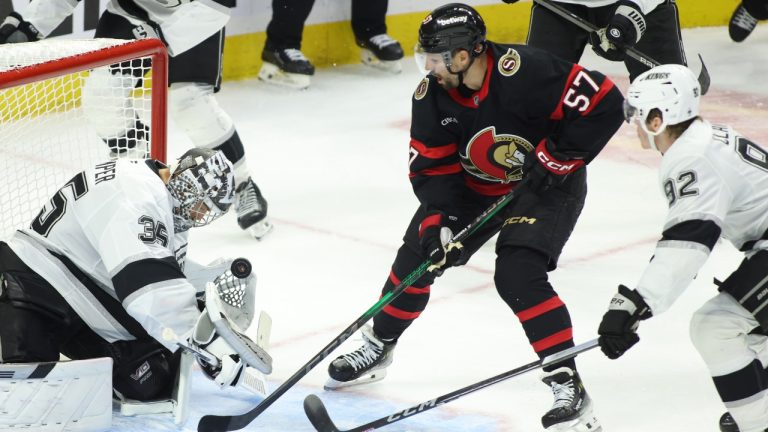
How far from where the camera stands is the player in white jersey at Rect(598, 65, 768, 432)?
8.46ft

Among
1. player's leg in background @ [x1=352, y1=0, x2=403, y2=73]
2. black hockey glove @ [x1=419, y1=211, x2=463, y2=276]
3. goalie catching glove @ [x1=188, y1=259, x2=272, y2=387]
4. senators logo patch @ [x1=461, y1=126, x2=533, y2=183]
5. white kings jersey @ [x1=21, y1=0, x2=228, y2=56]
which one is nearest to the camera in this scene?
goalie catching glove @ [x1=188, y1=259, x2=272, y2=387]

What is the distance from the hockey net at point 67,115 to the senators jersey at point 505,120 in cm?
86

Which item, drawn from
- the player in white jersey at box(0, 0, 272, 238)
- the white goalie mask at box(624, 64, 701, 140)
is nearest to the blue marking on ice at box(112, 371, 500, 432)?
the white goalie mask at box(624, 64, 701, 140)

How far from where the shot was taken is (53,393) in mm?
2838

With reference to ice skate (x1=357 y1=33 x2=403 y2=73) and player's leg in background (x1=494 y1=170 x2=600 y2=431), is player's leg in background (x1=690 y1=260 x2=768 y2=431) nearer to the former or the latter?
player's leg in background (x1=494 y1=170 x2=600 y2=431)

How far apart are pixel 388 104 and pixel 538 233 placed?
3407 mm

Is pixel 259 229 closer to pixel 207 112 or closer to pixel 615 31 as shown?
pixel 207 112

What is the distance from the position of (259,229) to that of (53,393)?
5.62 ft

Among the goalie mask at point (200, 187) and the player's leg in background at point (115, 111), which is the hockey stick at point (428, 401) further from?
the player's leg in background at point (115, 111)

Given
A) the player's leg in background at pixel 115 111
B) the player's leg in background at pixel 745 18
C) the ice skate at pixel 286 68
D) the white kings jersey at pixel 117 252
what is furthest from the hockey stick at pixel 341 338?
the player's leg in background at pixel 745 18

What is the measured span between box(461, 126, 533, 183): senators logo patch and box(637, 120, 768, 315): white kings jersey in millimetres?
558

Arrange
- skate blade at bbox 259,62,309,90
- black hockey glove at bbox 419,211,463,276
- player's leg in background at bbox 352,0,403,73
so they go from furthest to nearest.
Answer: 1. player's leg in background at bbox 352,0,403,73
2. skate blade at bbox 259,62,309,90
3. black hockey glove at bbox 419,211,463,276

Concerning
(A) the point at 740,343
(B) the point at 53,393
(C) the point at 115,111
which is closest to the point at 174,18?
(C) the point at 115,111

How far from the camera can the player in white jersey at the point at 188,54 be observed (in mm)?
4023
